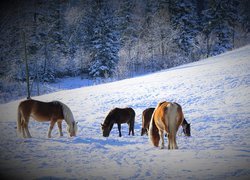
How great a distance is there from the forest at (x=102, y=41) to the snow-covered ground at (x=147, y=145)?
1503 centimetres

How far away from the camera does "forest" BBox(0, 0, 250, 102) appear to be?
108ft

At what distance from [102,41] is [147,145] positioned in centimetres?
3204

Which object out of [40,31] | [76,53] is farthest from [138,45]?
[40,31]

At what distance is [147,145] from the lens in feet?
24.3

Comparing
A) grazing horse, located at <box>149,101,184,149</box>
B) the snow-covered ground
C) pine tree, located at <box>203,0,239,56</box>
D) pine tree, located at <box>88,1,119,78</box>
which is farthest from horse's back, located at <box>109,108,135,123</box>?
pine tree, located at <box>88,1,119,78</box>

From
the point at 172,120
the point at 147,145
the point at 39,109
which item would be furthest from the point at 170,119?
the point at 39,109

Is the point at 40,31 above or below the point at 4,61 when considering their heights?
above

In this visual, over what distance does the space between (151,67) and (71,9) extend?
2371 centimetres

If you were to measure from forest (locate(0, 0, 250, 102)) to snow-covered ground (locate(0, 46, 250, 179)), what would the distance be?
15028 millimetres

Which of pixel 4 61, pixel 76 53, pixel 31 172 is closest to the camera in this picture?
pixel 31 172

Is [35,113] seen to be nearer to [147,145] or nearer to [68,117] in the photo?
[68,117]

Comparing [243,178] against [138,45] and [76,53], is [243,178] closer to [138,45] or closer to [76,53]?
[138,45]

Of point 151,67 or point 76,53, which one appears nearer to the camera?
point 151,67

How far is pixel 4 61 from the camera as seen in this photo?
117ft
